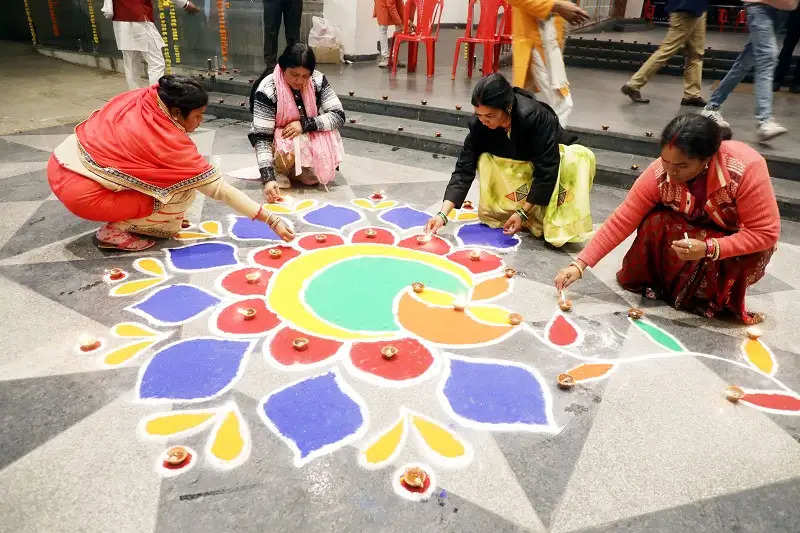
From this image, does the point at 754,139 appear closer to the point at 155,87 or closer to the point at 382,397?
the point at 382,397

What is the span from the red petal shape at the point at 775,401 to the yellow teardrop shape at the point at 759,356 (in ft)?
0.46

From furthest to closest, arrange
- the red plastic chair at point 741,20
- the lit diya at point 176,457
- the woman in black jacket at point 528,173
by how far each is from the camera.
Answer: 1. the red plastic chair at point 741,20
2. the woman in black jacket at point 528,173
3. the lit diya at point 176,457

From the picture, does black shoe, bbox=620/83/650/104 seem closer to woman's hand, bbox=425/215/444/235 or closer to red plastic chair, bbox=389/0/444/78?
red plastic chair, bbox=389/0/444/78

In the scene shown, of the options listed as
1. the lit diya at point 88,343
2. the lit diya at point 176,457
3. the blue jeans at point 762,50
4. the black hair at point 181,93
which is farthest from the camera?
the blue jeans at point 762,50

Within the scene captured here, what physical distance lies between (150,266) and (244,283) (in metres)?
0.52

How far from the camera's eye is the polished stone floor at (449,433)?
1395 millimetres

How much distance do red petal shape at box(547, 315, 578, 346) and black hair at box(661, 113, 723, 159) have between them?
80cm

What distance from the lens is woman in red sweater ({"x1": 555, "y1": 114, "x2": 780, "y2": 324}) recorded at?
6.48 feet

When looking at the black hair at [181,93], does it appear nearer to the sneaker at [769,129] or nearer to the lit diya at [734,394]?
the lit diya at [734,394]

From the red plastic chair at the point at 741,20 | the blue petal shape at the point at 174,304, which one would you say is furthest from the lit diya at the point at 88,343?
the red plastic chair at the point at 741,20

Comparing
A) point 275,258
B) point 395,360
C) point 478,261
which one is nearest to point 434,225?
point 478,261

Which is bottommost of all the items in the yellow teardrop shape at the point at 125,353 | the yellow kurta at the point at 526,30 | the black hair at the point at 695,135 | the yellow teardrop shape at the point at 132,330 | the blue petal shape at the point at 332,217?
the yellow teardrop shape at the point at 125,353

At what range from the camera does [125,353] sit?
6.47 ft

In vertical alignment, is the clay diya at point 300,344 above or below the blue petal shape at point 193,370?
above
